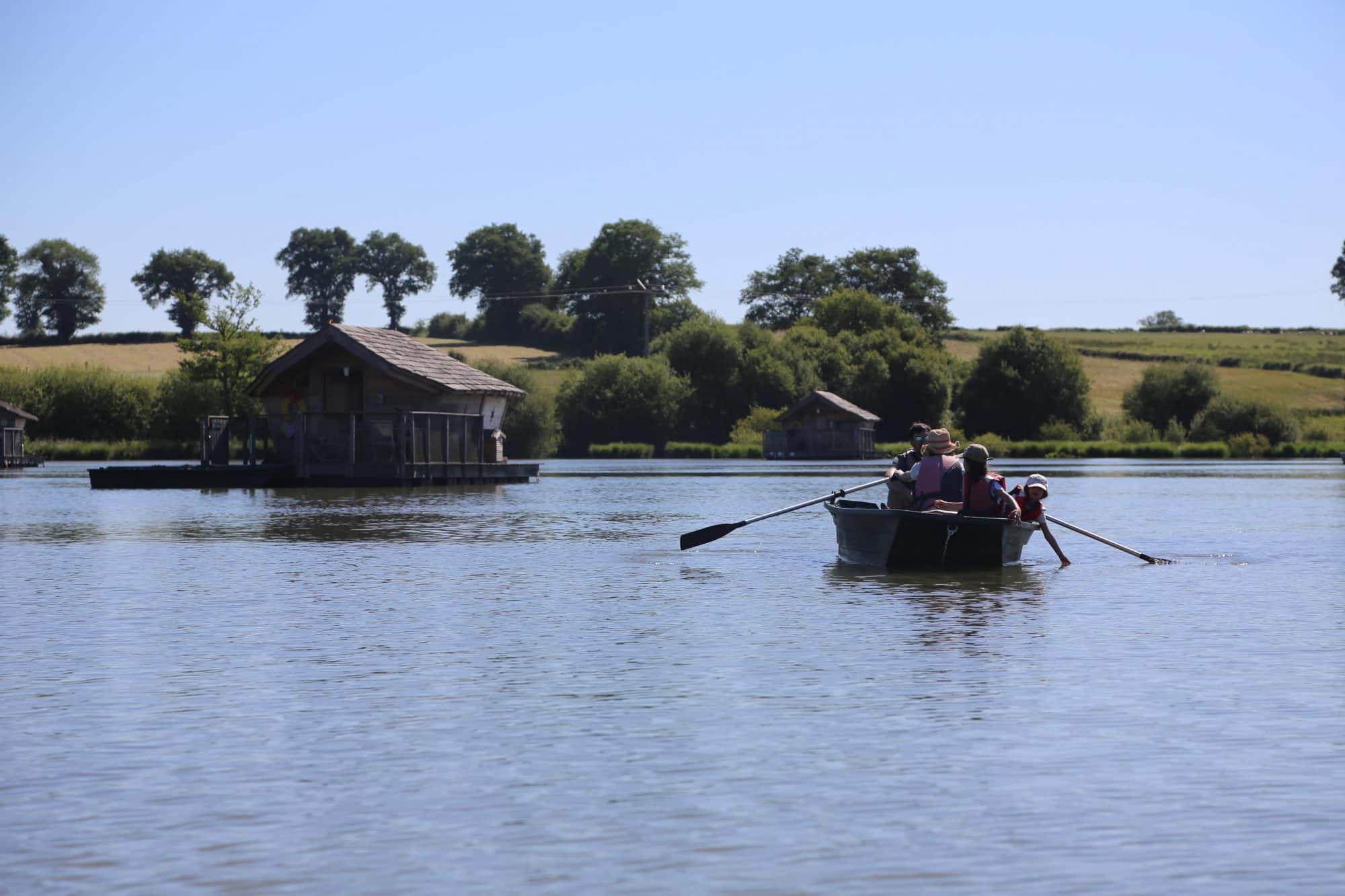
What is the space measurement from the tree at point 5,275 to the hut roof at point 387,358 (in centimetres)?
10304

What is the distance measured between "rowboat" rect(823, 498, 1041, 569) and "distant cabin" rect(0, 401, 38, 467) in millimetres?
67452

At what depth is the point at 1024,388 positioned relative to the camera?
10969cm

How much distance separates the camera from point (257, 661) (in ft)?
43.6

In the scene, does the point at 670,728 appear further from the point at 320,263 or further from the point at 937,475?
the point at 320,263

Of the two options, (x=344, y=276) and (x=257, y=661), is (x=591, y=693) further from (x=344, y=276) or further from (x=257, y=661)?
(x=344, y=276)

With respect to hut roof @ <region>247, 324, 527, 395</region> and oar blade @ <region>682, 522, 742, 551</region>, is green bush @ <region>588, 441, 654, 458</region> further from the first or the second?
oar blade @ <region>682, 522, 742, 551</region>

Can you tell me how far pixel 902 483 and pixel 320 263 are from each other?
155771mm

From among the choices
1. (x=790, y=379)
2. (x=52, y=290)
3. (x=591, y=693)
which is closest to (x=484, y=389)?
(x=591, y=693)

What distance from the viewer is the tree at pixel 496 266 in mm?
166625

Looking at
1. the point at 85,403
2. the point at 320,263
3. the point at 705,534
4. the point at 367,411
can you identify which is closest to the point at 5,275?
the point at 320,263

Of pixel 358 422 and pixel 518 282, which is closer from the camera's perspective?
pixel 358 422

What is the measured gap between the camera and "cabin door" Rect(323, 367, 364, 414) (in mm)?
52969

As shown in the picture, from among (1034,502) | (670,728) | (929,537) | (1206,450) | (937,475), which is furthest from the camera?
(1206,450)

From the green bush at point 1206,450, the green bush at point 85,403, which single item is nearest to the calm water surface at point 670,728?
the green bush at point 1206,450
